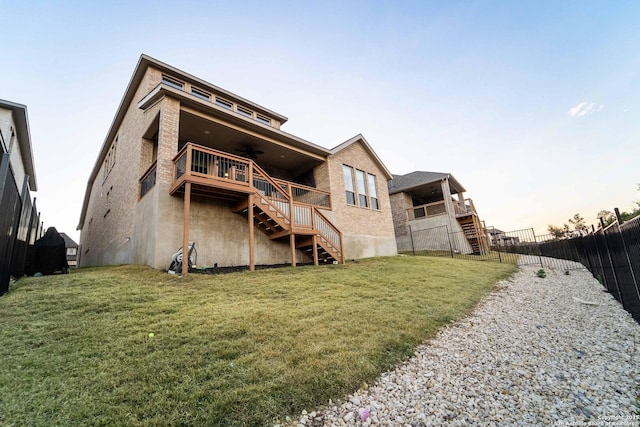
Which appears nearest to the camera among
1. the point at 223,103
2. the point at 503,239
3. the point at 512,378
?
the point at 512,378

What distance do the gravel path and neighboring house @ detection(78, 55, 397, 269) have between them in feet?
20.7

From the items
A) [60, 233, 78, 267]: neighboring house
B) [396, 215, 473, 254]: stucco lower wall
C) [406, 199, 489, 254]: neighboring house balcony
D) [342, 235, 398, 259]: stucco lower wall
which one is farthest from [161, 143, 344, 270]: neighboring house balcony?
[60, 233, 78, 267]: neighboring house

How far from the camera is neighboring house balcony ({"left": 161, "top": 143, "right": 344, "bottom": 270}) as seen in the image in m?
7.93

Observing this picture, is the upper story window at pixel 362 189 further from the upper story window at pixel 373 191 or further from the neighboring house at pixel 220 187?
the upper story window at pixel 373 191

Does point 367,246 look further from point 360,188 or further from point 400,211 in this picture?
point 400,211

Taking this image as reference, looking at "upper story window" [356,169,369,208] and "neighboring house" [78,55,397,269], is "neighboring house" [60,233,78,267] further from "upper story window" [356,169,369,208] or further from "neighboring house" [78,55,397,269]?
"upper story window" [356,169,369,208]

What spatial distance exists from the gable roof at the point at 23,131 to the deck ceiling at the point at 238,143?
275 inches

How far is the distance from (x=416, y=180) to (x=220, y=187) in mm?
18142

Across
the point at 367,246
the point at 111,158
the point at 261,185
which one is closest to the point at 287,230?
the point at 261,185

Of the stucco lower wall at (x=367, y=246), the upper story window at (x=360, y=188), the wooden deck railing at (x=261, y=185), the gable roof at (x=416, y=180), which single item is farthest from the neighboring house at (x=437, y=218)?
the wooden deck railing at (x=261, y=185)

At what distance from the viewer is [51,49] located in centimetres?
1053

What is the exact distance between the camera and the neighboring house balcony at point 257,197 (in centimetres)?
793

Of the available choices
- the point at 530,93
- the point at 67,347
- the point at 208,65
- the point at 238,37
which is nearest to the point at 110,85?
the point at 208,65

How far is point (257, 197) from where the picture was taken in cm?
912
